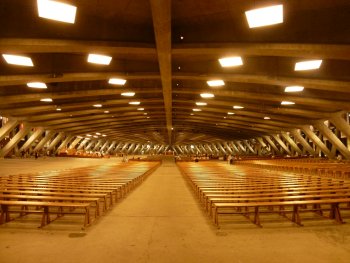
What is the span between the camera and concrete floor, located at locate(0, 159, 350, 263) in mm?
4215

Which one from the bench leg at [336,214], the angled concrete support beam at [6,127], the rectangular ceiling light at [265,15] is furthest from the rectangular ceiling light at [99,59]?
the angled concrete support beam at [6,127]

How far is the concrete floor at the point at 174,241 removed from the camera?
4.21m

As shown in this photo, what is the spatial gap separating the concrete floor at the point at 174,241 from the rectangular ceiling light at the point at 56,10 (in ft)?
20.2

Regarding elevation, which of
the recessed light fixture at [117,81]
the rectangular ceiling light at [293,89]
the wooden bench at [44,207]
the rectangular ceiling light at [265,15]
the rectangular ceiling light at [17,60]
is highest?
the recessed light fixture at [117,81]

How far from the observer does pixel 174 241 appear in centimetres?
492

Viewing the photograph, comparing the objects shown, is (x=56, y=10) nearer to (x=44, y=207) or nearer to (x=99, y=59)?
(x=99, y=59)

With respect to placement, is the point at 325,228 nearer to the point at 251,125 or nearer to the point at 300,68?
the point at 300,68

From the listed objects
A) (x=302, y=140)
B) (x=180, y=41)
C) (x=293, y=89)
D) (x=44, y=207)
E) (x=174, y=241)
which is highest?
(x=180, y=41)

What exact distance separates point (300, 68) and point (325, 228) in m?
9.44

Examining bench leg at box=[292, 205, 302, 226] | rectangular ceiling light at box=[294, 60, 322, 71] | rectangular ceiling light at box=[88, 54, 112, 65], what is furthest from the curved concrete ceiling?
bench leg at box=[292, 205, 302, 226]

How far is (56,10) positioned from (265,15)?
6.34 metres

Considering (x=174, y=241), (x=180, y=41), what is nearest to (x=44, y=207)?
(x=174, y=241)

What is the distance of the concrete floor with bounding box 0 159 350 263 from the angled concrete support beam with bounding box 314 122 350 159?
23054 mm

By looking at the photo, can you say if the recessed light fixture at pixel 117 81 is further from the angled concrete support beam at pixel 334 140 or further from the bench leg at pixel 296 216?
the angled concrete support beam at pixel 334 140
